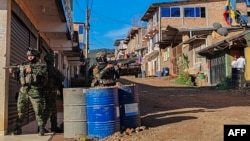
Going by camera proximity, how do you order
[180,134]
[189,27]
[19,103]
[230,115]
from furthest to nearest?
[189,27] < [230,115] < [19,103] < [180,134]

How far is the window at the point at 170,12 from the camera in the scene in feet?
132

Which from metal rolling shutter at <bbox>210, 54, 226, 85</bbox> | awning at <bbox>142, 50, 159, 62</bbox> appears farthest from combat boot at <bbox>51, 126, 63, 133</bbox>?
awning at <bbox>142, 50, 159, 62</bbox>

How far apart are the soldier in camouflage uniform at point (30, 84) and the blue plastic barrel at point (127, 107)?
1648 mm

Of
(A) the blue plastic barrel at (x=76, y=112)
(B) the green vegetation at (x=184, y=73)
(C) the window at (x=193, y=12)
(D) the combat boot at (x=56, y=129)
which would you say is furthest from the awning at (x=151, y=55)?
(A) the blue plastic barrel at (x=76, y=112)

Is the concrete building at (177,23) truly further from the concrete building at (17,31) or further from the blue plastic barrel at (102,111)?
the blue plastic barrel at (102,111)

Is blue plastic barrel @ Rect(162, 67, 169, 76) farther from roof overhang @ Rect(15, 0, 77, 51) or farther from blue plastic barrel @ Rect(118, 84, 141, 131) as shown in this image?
blue plastic barrel @ Rect(118, 84, 141, 131)

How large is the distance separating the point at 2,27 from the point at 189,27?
3285 centimetres

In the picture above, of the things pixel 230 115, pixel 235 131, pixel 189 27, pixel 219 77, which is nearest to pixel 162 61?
pixel 189 27

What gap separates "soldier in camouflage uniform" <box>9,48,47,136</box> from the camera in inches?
297

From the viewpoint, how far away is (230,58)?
21078 millimetres

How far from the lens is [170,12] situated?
1592 inches

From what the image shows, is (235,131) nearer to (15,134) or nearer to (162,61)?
(15,134)

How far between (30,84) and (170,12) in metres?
34.2

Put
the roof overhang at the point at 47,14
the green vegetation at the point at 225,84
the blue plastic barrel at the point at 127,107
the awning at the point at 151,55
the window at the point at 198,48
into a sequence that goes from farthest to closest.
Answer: the awning at the point at 151,55, the window at the point at 198,48, the green vegetation at the point at 225,84, the roof overhang at the point at 47,14, the blue plastic barrel at the point at 127,107
